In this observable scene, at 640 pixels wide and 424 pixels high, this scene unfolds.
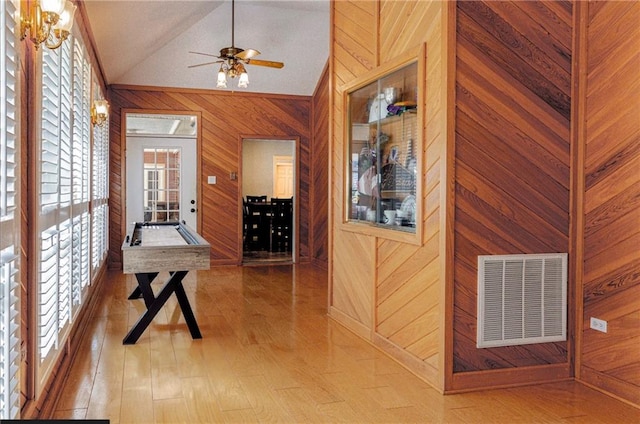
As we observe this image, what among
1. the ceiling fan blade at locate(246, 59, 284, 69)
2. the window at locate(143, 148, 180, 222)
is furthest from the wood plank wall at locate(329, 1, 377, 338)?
the window at locate(143, 148, 180, 222)

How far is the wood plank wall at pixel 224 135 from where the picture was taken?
796 cm

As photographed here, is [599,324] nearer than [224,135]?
Yes

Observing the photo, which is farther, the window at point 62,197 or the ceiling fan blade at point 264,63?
the ceiling fan blade at point 264,63

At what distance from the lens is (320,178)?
28.0 feet

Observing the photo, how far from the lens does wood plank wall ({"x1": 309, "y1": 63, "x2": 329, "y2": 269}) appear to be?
27.0 ft

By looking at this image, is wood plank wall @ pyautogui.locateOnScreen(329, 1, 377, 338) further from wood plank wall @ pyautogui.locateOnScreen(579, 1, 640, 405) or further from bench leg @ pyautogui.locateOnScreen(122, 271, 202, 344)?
wood plank wall @ pyautogui.locateOnScreen(579, 1, 640, 405)

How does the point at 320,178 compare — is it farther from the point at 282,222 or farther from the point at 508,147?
the point at 508,147

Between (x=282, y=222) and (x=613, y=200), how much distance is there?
23.5ft

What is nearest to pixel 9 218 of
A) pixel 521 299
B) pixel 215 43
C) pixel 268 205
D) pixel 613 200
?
pixel 521 299

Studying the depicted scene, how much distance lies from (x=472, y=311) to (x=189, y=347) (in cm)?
198

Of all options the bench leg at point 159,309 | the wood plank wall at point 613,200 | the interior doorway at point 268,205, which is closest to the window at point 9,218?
the bench leg at point 159,309

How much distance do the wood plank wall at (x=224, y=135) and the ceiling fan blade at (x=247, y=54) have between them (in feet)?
7.81

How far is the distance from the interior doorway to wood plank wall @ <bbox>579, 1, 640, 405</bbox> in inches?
228

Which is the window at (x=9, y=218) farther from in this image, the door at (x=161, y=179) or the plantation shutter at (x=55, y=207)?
the door at (x=161, y=179)
